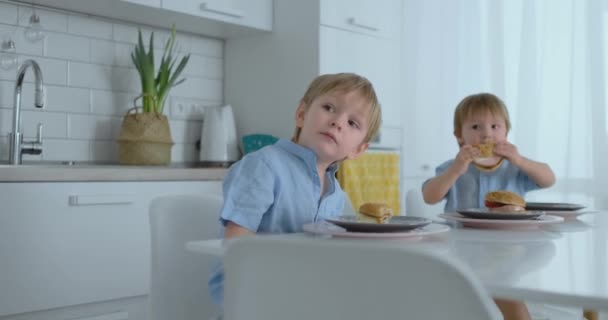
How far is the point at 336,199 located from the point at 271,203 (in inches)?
8.2

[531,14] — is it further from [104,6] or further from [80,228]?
[80,228]

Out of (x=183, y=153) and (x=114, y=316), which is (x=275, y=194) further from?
(x=183, y=153)

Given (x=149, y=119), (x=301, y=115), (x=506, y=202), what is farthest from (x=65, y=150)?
(x=506, y=202)

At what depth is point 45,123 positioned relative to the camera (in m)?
2.86

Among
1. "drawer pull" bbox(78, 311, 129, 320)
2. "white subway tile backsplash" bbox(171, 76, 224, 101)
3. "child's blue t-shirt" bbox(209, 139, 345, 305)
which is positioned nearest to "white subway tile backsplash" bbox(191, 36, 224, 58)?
"white subway tile backsplash" bbox(171, 76, 224, 101)

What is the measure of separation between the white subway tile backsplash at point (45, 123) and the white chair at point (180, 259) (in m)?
1.45

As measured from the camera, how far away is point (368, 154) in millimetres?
3264

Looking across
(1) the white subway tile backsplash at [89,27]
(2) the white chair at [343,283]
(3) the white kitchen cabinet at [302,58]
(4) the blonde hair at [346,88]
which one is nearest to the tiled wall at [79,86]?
(1) the white subway tile backsplash at [89,27]

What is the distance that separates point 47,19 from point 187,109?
770 millimetres

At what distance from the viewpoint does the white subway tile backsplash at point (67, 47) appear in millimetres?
2893

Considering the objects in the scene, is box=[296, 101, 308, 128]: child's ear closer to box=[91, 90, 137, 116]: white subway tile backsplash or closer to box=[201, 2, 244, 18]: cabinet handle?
box=[201, 2, 244, 18]: cabinet handle

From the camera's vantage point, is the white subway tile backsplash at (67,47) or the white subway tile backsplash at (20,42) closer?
the white subway tile backsplash at (20,42)

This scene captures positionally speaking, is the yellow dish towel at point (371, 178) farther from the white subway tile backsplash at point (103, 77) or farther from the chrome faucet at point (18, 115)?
the chrome faucet at point (18, 115)

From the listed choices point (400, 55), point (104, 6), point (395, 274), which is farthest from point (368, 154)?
point (395, 274)
